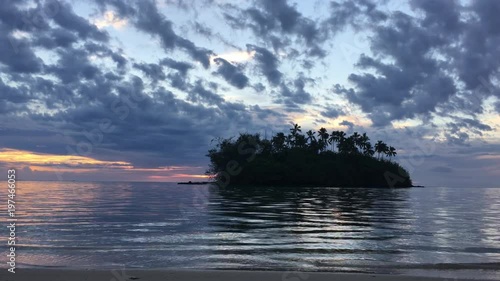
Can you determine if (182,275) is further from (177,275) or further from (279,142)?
(279,142)

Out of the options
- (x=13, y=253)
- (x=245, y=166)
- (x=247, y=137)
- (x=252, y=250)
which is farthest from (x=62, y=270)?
(x=247, y=137)

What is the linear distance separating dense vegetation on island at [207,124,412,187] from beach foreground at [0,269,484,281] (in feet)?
508

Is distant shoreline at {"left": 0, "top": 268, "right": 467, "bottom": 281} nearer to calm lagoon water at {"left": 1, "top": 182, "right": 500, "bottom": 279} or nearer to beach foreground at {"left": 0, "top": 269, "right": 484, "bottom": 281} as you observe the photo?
beach foreground at {"left": 0, "top": 269, "right": 484, "bottom": 281}

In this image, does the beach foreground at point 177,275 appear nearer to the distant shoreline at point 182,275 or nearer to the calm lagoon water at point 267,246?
the distant shoreline at point 182,275

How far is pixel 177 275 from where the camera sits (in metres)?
12.6

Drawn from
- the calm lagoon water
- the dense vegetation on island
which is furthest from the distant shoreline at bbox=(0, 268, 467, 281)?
the dense vegetation on island

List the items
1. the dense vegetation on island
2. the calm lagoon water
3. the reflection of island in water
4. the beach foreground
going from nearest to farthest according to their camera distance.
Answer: the beach foreground → the calm lagoon water → the reflection of island in water → the dense vegetation on island

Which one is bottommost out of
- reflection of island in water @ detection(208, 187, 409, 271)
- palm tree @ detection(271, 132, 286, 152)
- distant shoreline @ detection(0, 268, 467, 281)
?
reflection of island in water @ detection(208, 187, 409, 271)

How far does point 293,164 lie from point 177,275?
16421 centimetres

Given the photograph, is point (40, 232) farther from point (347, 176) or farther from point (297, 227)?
point (347, 176)

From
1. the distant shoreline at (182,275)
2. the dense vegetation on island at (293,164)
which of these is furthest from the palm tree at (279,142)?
the distant shoreline at (182,275)

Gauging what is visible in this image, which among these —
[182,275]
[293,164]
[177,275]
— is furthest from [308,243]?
[293,164]

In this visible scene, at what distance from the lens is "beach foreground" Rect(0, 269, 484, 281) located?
12.1 m

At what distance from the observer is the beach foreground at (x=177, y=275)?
12086 mm
